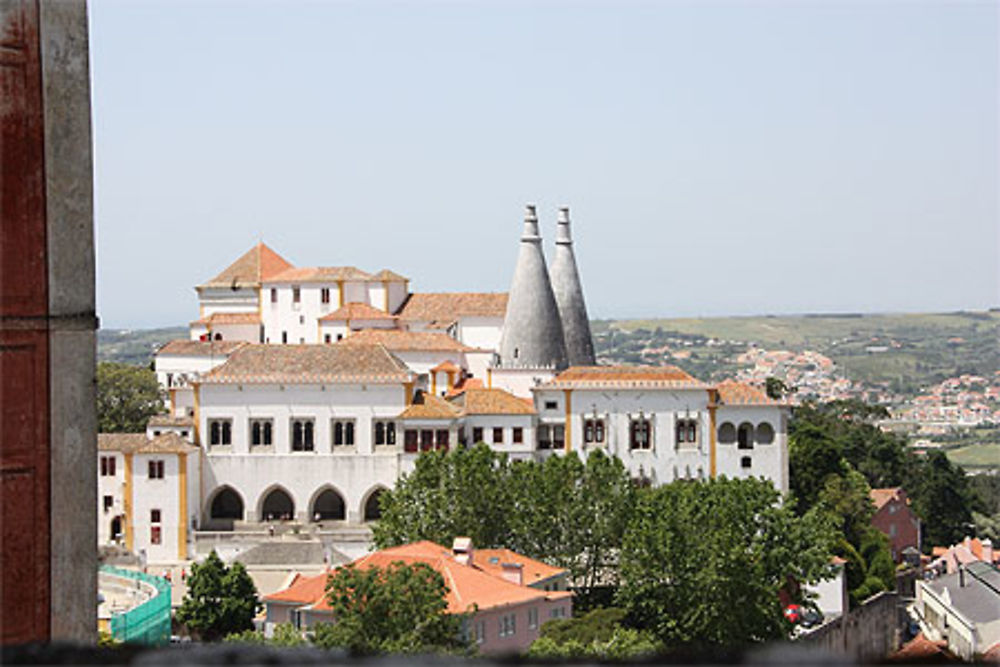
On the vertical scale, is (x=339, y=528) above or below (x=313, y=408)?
below

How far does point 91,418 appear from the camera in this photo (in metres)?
6.28

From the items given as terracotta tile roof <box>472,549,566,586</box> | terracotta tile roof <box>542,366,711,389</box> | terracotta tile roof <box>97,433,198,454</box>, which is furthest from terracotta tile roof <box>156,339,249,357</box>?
terracotta tile roof <box>472,549,566,586</box>

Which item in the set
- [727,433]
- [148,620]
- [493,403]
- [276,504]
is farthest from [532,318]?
[148,620]

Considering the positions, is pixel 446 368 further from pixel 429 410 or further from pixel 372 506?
pixel 372 506

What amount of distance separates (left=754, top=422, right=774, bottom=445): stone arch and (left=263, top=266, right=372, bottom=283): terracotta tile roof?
19.1 m

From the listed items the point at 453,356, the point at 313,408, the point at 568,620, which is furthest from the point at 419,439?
the point at 568,620

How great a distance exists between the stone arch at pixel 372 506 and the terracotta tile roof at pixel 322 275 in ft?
51.1

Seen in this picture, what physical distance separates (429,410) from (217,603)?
1035cm

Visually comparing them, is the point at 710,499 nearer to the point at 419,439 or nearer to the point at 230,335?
the point at 419,439

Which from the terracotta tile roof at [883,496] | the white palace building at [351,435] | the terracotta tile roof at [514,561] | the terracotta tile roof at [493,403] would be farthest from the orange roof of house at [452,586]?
the terracotta tile roof at [883,496]

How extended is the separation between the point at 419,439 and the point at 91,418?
39.2 m

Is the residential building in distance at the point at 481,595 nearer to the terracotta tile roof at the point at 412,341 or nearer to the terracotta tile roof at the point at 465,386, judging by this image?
the terracotta tile roof at the point at 465,386

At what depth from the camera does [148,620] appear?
32781mm

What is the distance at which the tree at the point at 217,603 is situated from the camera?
36.8m
